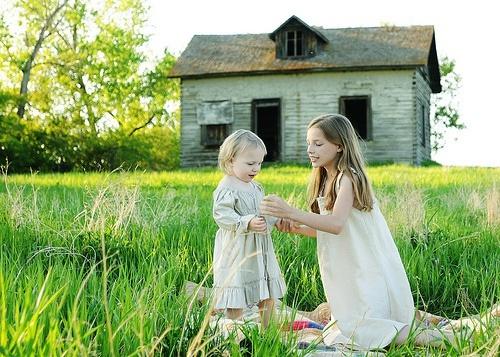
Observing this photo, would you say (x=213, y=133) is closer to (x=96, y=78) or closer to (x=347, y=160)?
(x=96, y=78)

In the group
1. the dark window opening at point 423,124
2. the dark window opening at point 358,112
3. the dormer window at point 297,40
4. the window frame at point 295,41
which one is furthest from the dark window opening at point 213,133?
the dark window opening at point 423,124

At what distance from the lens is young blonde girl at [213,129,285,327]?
14.1 ft

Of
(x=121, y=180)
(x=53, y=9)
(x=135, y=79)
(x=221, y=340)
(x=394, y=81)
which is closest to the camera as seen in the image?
(x=221, y=340)

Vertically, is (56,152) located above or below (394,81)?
below

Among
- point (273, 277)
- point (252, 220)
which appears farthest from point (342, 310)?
point (252, 220)

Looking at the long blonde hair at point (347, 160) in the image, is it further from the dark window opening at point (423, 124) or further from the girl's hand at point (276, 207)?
the dark window opening at point (423, 124)

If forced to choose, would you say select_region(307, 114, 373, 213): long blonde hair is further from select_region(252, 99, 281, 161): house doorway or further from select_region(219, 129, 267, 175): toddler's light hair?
select_region(252, 99, 281, 161): house doorway

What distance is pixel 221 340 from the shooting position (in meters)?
3.18

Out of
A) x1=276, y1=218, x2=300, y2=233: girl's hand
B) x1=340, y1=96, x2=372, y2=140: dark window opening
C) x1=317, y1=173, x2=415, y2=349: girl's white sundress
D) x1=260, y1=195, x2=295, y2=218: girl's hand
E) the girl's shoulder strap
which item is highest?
x1=340, y1=96, x2=372, y2=140: dark window opening

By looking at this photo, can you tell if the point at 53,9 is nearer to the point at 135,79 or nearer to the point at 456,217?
the point at 135,79

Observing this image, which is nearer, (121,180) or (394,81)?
(121,180)

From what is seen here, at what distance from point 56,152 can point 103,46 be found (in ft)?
33.2

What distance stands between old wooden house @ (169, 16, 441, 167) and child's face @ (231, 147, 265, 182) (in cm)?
2161

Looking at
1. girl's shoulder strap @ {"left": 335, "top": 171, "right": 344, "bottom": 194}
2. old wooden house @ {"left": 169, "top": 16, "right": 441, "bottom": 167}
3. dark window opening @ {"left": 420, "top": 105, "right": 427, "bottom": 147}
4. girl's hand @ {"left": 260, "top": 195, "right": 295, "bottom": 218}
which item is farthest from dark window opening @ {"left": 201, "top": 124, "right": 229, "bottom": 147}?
girl's hand @ {"left": 260, "top": 195, "right": 295, "bottom": 218}
